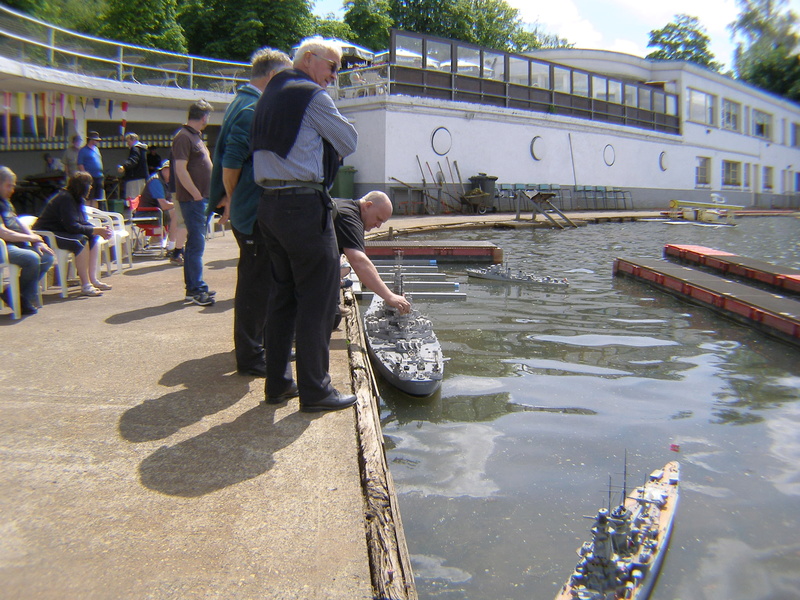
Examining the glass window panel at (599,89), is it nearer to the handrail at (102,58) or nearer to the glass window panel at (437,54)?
the glass window panel at (437,54)

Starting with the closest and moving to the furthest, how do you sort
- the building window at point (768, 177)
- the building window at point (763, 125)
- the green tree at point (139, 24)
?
the green tree at point (139, 24) → the building window at point (763, 125) → the building window at point (768, 177)

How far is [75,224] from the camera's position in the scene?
6730mm

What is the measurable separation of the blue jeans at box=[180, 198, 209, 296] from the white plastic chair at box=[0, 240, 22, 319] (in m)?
1.34

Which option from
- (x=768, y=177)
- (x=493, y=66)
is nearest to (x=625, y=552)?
(x=493, y=66)

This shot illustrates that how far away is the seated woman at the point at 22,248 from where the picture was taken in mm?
5758

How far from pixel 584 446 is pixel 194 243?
3.69m

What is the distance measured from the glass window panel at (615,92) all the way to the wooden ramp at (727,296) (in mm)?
23253

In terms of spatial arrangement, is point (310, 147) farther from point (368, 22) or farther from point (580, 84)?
point (368, 22)

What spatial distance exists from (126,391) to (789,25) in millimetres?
6347

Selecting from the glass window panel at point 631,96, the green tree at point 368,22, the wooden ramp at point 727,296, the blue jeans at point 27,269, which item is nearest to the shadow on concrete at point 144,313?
the blue jeans at point 27,269

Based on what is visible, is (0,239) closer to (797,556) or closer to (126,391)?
(126,391)

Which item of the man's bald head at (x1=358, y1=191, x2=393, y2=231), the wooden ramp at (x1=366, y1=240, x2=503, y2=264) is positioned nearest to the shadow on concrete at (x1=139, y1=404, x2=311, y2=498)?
the man's bald head at (x1=358, y1=191, x2=393, y2=231)

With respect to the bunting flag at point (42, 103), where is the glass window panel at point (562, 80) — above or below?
above

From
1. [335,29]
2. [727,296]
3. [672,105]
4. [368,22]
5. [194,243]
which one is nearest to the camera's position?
[194,243]
